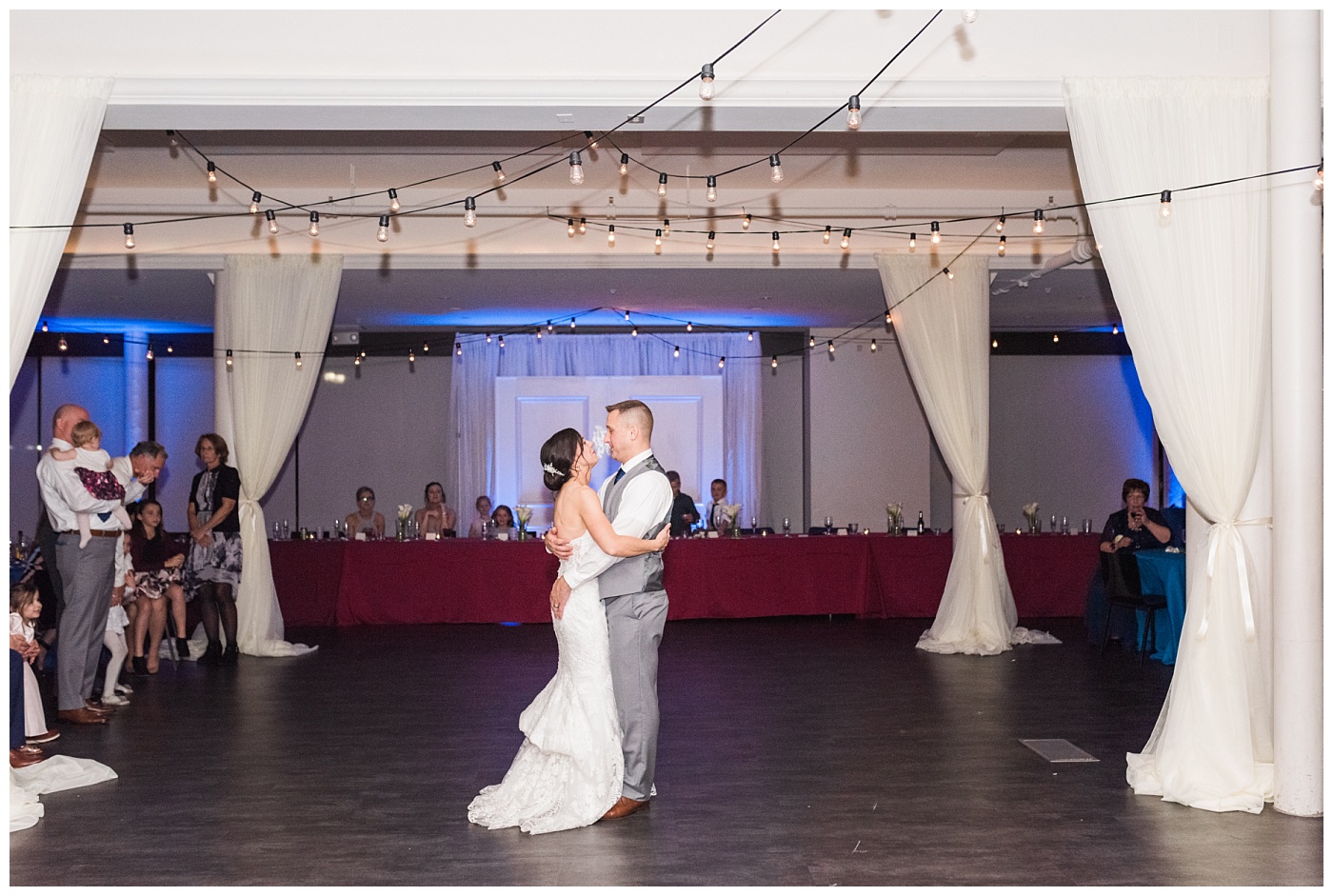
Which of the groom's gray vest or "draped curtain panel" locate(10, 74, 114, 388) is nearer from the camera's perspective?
the groom's gray vest

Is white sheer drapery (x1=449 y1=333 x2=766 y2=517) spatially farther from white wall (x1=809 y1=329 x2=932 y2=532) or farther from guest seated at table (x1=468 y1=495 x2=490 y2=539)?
guest seated at table (x1=468 y1=495 x2=490 y2=539)

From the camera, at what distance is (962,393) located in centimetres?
862

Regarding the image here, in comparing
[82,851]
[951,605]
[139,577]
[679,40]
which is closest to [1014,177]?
[951,605]

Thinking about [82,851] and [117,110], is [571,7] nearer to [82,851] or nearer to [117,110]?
[117,110]

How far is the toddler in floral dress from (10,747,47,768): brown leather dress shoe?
1243 mm

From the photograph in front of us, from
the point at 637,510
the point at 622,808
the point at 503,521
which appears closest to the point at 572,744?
the point at 622,808

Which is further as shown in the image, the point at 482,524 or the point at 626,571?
the point at 482,524

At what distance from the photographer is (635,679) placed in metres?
4.39

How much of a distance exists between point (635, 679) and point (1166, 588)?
4862 mm

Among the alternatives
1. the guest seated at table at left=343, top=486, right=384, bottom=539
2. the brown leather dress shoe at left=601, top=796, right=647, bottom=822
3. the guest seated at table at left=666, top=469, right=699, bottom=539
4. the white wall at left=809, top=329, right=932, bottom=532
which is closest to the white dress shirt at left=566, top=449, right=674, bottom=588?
the brown leather dress shoe at left=601, top=796, right=647, bottom=822

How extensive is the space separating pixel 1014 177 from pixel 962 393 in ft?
5.22

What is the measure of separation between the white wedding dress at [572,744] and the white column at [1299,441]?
2539mm

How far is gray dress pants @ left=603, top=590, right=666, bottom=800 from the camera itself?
439cm

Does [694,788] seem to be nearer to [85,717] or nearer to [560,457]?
[560,457]
